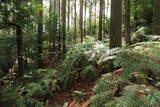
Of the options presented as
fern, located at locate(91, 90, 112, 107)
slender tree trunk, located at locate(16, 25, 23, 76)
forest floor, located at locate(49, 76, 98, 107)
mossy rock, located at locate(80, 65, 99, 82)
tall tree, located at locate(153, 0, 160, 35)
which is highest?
tall tree, located at locate(153, 0, 160, 35)

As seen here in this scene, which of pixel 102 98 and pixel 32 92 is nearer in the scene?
pixel 102 98

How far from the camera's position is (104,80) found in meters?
2.63

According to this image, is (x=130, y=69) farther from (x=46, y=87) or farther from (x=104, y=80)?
(x=46, y=87)

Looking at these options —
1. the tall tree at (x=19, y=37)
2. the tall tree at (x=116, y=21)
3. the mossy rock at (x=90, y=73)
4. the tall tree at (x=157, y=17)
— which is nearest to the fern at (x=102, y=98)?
the tall tree at (x=116, y=21)

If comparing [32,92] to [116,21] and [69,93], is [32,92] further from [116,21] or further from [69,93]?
[116,21]

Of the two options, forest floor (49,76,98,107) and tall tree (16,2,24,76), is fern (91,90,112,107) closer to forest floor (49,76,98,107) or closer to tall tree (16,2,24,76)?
forest floor (49,76,98,107)

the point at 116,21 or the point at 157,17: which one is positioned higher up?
the point at 157,17

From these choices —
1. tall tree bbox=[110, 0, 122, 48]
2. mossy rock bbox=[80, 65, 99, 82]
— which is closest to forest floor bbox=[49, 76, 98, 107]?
mossy rock bbox=[80, 65, 99, 82]

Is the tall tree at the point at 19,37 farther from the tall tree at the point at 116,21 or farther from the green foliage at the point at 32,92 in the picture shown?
the tall tree at the point at 116,21

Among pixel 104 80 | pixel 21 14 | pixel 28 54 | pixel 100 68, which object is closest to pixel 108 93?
pixel 104 80

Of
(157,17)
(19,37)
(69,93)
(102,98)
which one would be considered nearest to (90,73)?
(69,93)

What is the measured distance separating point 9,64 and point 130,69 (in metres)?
7.10

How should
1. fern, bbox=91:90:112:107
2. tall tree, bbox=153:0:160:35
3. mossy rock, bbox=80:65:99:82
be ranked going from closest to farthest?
fern, bbox=91:90:112:107, mossy rock, bbox=80:65:99:82, tall tree, bbox=153:0:160:35

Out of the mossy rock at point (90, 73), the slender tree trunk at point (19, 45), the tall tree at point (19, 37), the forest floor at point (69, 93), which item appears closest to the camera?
the forest floor at point (69, 93)
